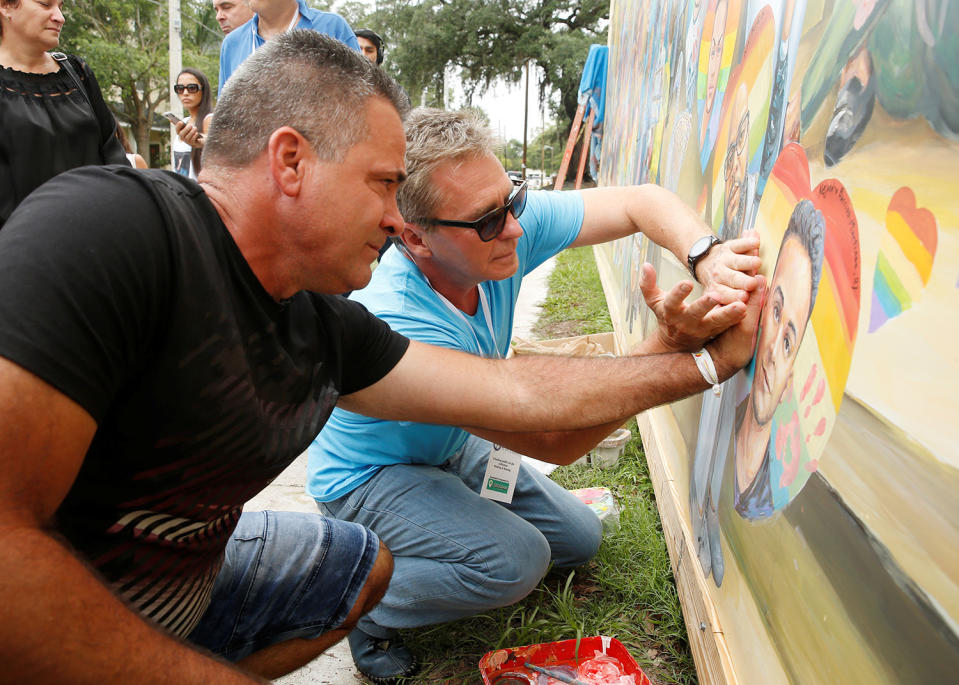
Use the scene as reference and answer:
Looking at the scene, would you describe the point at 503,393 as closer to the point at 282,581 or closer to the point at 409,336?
the point at 409,336

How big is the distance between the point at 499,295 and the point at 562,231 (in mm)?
349

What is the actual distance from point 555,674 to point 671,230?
133 centimetres

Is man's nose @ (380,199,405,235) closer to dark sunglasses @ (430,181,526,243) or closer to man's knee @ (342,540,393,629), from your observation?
dark sunglasses @ (430,181,526,243)

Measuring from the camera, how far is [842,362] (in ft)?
3.65

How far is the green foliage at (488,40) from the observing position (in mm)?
20953

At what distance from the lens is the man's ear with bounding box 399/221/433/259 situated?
2051mm

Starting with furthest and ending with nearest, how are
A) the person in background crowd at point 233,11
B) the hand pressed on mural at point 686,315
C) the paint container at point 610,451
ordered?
the person in background crowd at point 233,11, the paint container at point 610,451, the hand pressed on mural at point 686,315

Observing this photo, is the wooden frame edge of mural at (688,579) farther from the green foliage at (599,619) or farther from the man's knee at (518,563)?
the man's knee at (518,563)

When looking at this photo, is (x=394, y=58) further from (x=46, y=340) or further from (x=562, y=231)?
(x=46, y=340)

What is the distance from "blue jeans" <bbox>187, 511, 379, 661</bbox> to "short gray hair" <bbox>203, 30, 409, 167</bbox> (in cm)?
98

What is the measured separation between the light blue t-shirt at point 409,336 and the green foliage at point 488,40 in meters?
19.1

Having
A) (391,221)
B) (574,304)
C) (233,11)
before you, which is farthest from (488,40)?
(391,221)

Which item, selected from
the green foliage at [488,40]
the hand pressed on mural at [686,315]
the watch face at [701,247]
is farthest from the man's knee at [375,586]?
the green foliage at [488,40]

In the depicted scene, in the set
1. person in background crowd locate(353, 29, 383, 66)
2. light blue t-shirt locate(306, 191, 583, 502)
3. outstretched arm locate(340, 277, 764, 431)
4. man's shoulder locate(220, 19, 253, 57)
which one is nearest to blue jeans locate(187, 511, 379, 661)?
light blue t-shirt locate(306, 191, 583, 502)
